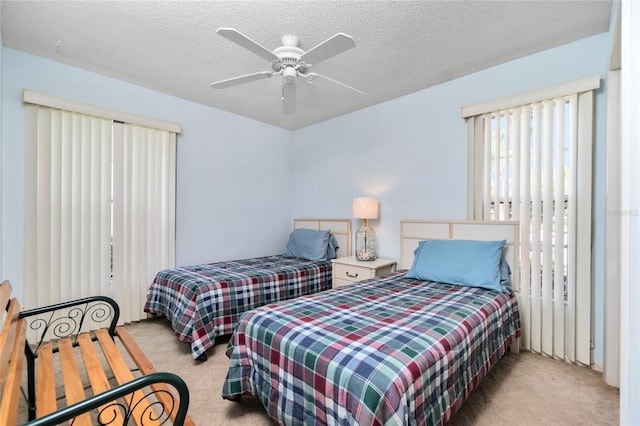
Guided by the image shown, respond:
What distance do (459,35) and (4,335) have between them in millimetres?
3126

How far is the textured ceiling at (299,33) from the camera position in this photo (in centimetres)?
190

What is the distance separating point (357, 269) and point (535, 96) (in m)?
2.19

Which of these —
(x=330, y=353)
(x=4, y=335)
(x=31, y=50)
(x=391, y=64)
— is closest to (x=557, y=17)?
(x=391, y=64)

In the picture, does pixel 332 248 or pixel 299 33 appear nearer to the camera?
pixel 299 33

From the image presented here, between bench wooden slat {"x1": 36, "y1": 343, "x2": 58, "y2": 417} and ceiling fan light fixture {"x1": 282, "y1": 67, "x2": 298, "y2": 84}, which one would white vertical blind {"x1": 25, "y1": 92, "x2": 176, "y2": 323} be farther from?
ceiling fan light fixture {"x1": 282, "y1": 67, "x2": 298, "y2": 84}

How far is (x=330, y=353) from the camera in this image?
4.16 feet

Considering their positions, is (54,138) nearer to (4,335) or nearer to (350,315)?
(4,335)

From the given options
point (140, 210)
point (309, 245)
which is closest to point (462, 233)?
point (309, 245)

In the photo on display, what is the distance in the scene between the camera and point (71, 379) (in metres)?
1.43

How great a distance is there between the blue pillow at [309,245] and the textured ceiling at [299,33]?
185cm

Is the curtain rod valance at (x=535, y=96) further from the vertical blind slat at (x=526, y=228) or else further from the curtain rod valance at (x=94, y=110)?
the curtain rod valance at (x=94, y=110)

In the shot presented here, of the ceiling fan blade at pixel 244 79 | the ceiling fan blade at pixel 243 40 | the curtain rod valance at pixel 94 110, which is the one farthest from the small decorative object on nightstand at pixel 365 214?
the curtain rod valance at pixel 94 110

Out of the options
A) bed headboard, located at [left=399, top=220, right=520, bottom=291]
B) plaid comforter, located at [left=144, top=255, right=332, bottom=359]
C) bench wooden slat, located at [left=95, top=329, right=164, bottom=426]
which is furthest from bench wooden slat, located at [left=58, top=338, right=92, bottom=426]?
bed headboard, located at [left=399, top=220, right=520, bottom=291]

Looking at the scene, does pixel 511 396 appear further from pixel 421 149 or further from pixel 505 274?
pixel 421 149
